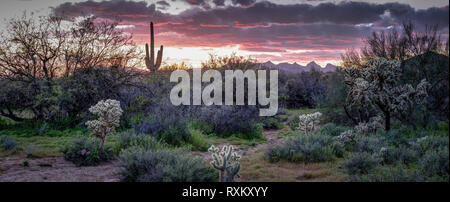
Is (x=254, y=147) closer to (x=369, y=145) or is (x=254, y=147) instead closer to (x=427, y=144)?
(x=369, y=145)

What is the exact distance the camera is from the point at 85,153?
23.2 ft

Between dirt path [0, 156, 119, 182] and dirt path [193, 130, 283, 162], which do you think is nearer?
dirt path [0, 156, 119, 182]

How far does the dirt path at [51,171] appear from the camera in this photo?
18.8ft

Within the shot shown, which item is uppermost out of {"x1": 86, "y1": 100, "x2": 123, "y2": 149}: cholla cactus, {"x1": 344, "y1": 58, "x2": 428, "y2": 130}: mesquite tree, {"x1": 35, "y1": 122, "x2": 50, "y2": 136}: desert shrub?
{"x1": 344, "y1": 58, "x2": 428, "y2": 130}: mesquite tree

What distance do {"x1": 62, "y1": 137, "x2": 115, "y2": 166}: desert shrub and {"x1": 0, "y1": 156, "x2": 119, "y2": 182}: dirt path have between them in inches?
5.9

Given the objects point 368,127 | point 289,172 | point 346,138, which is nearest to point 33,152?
point 289,172

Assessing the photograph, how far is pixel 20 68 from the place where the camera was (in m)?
11.8

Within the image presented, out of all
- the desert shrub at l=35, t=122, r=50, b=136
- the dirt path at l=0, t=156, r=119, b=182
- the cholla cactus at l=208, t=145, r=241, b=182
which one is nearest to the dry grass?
the cholla cactus at l=208, t=145, r=241, b=182

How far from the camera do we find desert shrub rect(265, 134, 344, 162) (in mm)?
6812

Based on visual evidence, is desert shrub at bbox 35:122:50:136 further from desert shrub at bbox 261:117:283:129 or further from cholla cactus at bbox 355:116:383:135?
cholla cactus at bbox 355:116:383:135

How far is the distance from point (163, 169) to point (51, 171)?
9.40 ft

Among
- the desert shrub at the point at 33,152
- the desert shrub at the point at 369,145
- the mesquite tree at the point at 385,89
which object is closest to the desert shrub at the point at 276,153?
the desert shrub at the point at 369,145

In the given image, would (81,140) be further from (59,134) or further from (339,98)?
(339,98)

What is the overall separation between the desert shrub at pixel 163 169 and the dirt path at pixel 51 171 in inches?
13.6
